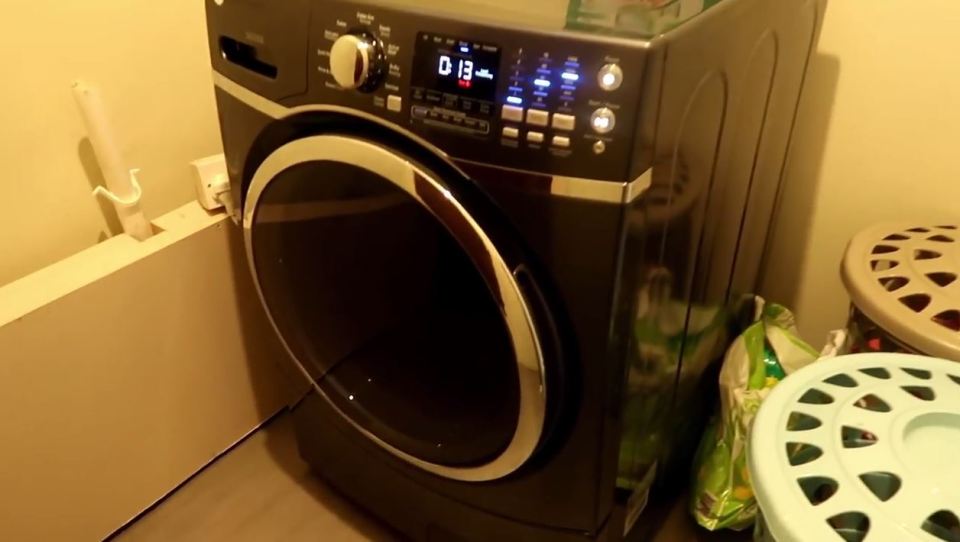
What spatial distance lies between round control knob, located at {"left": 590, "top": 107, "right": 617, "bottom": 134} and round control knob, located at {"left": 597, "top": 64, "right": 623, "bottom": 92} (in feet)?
0.06

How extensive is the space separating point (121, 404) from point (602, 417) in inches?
29.2

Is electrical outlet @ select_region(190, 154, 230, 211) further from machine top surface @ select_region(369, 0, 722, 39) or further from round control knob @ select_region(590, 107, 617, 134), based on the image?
round control knob @ select_region(590, 107, 617, 134)

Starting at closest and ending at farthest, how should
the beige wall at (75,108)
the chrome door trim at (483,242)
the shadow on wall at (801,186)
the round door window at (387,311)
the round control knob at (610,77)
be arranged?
1. the round control knob at (610,77)
2. the chrome door trim at (483,242)
3. the round door window at (387,311)
4. the beige wall at (75,108)
5. the shadow on wall at (801,186)

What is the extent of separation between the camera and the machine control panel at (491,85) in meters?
0.69

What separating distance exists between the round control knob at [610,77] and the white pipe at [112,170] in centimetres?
74

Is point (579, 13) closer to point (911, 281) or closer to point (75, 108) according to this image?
point (911, 281)

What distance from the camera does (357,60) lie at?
0.78 meters

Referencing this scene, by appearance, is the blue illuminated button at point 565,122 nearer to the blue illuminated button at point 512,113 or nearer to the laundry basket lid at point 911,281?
the blue illuminated button at point 512,113

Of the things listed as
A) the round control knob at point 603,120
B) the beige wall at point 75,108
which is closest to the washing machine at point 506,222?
the round control knob at point 603,120

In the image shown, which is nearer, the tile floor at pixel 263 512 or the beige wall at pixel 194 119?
the beige wall at pixel 194 119

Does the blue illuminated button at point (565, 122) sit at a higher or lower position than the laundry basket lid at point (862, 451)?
higher

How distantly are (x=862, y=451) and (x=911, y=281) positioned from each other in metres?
0.35

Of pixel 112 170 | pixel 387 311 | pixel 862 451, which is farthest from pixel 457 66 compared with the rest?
pixel 112 170

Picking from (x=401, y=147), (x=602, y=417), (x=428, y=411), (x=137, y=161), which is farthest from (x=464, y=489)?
(x=137, y=161)
